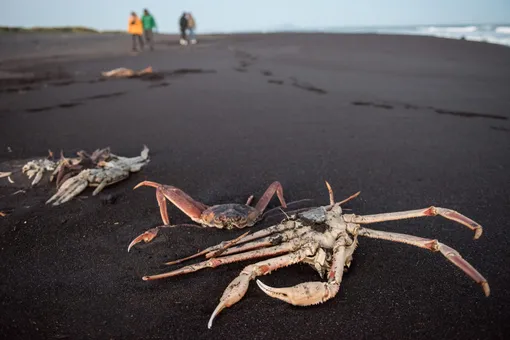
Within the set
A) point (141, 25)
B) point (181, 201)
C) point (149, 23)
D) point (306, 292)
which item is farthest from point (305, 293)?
point (149, 23)

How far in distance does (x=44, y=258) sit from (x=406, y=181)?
350cm

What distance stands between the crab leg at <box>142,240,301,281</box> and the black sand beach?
0.12m

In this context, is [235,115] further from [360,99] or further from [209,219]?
[209,219]

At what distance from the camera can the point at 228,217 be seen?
97.7 inches

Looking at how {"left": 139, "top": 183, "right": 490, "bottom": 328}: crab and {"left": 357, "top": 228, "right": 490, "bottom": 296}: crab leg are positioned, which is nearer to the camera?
{"left": 357, "top": 228, "right": 490, "bottom": 296}: crab leg

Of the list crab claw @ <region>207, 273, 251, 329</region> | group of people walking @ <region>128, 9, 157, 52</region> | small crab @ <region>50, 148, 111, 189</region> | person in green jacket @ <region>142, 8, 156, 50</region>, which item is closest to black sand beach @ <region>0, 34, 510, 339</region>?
crab claw @ <region>207, 273, 251, 329</region>

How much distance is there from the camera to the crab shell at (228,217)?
2.48 metres

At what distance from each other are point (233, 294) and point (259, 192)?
1.60 metres

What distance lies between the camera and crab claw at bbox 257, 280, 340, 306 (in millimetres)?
1766

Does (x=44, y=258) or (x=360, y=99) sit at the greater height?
(x=360, y=99)

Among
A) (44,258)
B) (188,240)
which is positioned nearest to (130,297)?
(188,240)

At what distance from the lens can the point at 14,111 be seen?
6.02 metres

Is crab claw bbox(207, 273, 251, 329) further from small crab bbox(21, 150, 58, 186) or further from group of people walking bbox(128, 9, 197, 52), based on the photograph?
group of people walking bbox(128, 9, 197, 52)

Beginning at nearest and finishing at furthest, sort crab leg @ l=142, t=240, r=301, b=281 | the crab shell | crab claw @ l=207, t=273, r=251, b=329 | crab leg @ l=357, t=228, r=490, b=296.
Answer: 1. crab leg @ l=357, t=228, r=490, b=296
2. crab claw @ l=207, t=273, r=251, b=329
3. crab leg @ l=142, t=240, r=301, b=281
4. the crab shell
